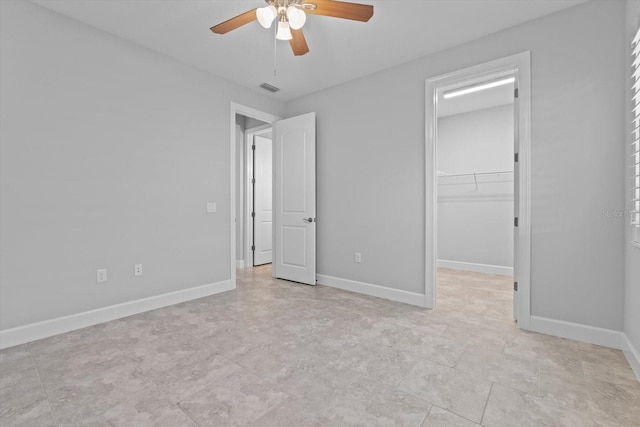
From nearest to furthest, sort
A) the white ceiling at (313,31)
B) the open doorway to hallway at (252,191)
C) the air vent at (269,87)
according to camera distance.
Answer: the white ceiling at (313,31) → the air vent at (269,87) → the open doorway to hallway at (252,191)

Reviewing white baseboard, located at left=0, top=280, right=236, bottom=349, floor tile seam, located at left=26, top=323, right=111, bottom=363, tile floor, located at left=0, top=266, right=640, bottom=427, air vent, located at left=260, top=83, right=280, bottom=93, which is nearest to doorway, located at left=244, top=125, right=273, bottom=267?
air vent, located at left=260, top=83, right=280, bottom=93

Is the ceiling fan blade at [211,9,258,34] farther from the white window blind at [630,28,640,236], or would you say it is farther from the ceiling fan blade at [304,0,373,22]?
the white window blind at [630,28,640,236]

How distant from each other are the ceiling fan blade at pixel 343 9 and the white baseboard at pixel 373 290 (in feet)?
8.70

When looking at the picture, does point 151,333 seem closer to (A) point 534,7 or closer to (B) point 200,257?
(B) point 200,257

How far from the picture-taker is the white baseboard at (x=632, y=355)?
6.07ft

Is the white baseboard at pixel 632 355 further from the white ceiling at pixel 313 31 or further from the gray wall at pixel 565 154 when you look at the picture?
the white ceiling at pixel 313 31

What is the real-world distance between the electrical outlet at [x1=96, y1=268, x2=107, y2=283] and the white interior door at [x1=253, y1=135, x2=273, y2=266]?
2.76 meters

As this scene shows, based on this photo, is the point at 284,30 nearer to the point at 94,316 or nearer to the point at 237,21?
the point at 237,21

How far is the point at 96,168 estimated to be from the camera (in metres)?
2.71

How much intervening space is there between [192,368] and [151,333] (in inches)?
31.3

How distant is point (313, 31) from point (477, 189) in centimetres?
380

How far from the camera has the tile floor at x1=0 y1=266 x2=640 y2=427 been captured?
4.88 ft

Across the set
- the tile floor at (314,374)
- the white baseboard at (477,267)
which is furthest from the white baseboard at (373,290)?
the white baseboard at (477,267)

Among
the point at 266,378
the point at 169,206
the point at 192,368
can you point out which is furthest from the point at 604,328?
the point at 169,206
